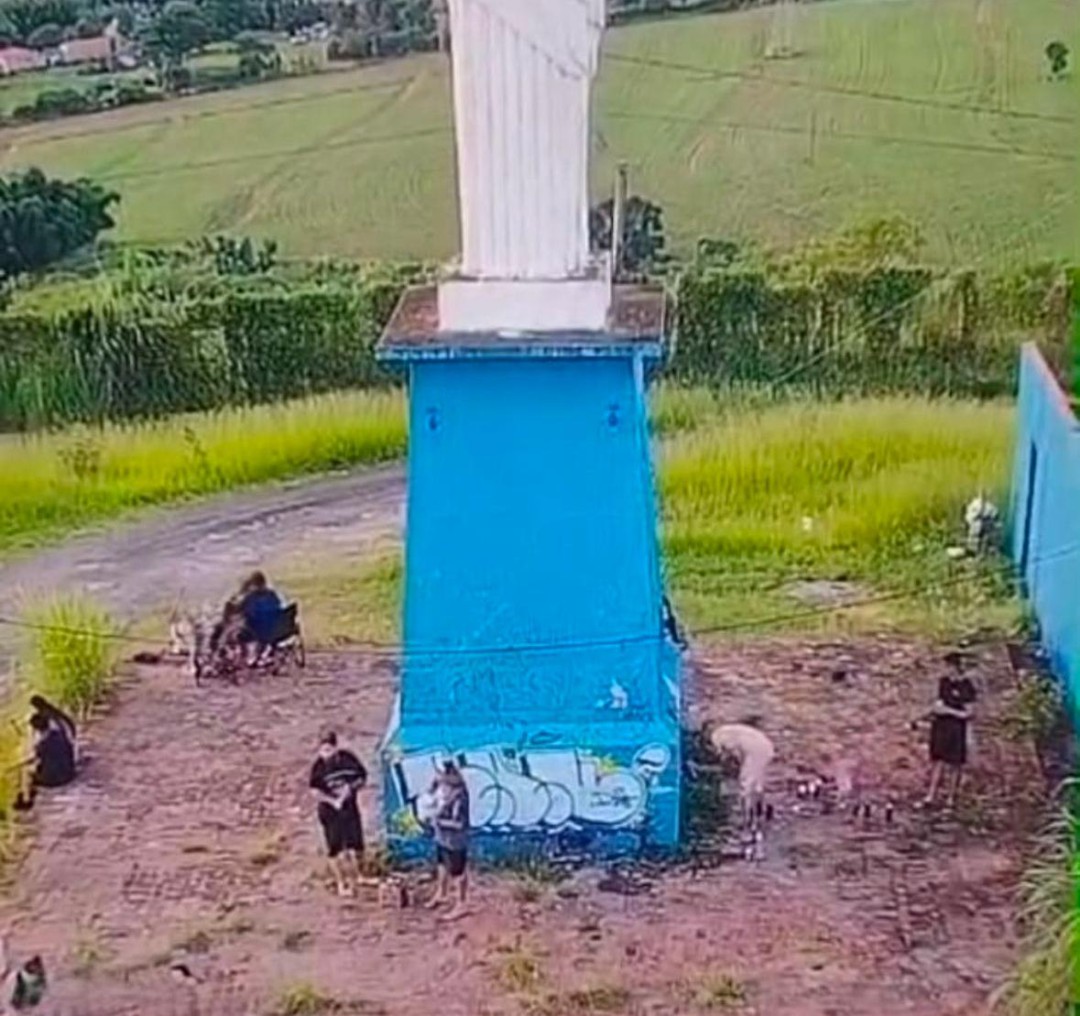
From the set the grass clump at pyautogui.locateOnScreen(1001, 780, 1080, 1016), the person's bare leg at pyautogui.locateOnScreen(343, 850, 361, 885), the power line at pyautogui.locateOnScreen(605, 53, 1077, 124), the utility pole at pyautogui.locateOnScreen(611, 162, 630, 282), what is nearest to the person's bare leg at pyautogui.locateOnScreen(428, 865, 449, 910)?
the person's bare leg at pyautogui.locateOnScreen(343, 850, 361, 885)

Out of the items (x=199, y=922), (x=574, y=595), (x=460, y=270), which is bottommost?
(x=199, y=922)

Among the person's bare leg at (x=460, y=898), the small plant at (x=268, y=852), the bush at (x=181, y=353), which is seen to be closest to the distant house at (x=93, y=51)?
the bush at (x=181, y=353)

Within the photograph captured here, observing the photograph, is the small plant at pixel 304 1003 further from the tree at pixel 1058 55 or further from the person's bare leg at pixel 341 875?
the tree at pixel 1058 55

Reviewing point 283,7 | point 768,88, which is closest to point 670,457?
point 768,88

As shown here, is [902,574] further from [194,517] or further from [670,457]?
[194,517]

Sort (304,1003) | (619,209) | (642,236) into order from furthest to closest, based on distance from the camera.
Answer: (642,236) → (619,209) → (304,1003)

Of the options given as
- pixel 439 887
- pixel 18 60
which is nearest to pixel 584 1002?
pixel 439 887

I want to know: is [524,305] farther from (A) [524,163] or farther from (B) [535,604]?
(B) [535,604]
